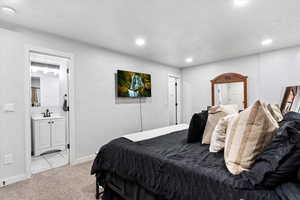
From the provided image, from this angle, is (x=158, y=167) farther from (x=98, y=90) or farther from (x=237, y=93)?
(x=237, y=93)

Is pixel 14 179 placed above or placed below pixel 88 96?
below

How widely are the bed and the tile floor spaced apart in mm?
1545

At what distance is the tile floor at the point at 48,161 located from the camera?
2.78 meters

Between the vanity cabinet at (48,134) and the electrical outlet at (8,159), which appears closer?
the electrical outlet at (8,159)

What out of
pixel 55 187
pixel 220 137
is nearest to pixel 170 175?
pixel 220 137

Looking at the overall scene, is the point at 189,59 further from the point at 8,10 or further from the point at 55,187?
the point at 55,187

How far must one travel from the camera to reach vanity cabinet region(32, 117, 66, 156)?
3.39 meters

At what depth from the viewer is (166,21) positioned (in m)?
2.33

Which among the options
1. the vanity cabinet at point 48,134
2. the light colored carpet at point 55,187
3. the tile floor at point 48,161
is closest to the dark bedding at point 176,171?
the light colored carpet at point 55,187

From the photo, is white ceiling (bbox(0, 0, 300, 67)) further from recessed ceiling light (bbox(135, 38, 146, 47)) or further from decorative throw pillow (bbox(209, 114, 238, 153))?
decorative throw pillow (bbox(209, 114, 238, 153))

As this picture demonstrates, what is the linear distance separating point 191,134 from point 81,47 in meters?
2.72

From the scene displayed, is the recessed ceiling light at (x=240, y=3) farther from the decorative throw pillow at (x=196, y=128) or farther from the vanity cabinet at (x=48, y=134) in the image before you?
the vanity cabinet at (x=48, y=134)

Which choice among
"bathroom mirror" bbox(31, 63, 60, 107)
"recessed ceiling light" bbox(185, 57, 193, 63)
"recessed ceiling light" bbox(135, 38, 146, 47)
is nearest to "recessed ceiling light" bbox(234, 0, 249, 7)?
"recessed ceiling light" bbox(135, 38, 146, 47)

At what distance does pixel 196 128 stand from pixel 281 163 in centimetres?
102
